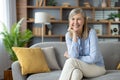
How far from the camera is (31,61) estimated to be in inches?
113

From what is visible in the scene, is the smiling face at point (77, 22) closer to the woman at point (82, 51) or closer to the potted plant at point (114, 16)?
the woman at point (82, 51)

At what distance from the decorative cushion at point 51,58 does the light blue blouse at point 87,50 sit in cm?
51

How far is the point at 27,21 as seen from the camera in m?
5.17

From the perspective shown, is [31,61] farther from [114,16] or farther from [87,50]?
[114,16]

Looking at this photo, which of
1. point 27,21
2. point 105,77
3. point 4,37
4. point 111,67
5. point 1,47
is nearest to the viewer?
point 105,77

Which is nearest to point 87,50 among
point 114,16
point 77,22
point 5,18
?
point 77,22

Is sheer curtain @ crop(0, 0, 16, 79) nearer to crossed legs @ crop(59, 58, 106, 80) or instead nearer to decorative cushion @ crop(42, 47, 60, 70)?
decorative cushion @ crop(42, 47, 60, 70)

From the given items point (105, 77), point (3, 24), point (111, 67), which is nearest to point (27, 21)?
point (3, 24)

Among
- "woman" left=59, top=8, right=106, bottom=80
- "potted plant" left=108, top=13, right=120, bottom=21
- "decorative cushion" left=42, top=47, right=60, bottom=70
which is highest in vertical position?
"potted plant" left=108, top=13, right=120, bottom=21

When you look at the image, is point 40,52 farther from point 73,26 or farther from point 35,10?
point 35,10

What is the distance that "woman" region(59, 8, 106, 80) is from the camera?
238 centimetres

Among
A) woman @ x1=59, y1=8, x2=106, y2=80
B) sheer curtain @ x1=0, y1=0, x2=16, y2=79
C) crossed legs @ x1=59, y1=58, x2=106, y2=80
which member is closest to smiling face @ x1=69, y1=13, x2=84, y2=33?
woman @ x1=59, y1=8, x2=106, y2=80

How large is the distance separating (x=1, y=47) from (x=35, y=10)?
4.53 ft

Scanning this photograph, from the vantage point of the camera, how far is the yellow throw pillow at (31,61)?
283 cm
